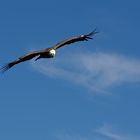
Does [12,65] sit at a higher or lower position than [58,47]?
lower

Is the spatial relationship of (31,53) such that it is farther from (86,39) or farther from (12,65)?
(86,39)

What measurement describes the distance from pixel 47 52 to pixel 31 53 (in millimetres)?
1127

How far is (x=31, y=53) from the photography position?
1297 inches

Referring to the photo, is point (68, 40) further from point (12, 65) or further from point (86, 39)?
point (12, 65)

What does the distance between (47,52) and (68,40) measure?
2174 mm

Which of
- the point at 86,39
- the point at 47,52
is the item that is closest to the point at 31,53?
the point at 47,52

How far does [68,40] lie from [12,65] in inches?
192

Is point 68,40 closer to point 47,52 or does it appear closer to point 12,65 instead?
point 47,52

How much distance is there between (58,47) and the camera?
34.3m

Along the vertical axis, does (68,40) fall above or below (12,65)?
above

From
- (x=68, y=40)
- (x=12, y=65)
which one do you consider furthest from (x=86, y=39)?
(x=12, y=65)

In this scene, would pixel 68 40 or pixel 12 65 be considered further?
pixel 68 40

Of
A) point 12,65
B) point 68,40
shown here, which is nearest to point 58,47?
point 68,40

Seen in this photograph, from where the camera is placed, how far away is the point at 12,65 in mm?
32031
